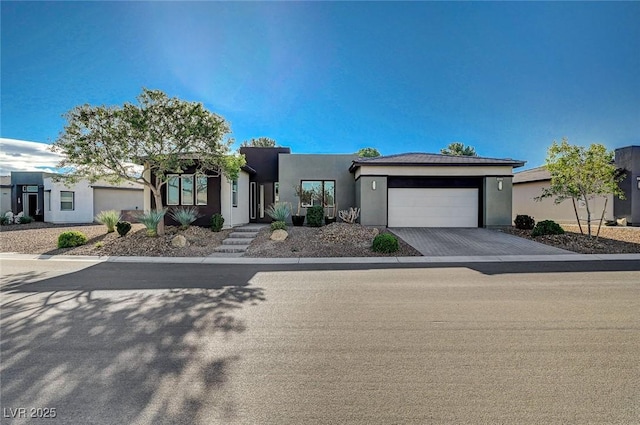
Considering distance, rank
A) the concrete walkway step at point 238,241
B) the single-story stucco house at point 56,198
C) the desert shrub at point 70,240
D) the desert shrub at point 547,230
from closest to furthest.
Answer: the concrete walkway step at point 238,241
the desert shrub at point 70,240
the desert shrub at point 547,230
the single-story stucco house at point 56,198

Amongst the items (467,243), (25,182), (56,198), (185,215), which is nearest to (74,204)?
(56,198)

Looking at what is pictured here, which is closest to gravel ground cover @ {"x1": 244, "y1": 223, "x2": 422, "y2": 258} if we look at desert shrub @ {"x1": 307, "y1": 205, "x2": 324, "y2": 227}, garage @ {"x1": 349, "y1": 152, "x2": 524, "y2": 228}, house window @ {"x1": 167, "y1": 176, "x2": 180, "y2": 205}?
desert shrub @ {"x1": 307, "y1": 205, "x2": 324, "y2": 227}

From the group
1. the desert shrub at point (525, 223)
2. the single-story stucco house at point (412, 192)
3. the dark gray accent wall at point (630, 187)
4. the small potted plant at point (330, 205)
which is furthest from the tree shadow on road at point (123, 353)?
the dark gray accent wall at point (630, 187)

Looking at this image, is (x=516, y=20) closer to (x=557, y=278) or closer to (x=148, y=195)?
(x=557, y=278)

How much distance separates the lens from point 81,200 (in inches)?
950

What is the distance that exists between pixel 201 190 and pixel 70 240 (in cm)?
560

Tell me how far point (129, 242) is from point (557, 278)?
1422cm

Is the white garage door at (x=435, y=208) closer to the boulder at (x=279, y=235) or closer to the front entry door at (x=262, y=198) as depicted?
the boulder at (x=279, y=235)

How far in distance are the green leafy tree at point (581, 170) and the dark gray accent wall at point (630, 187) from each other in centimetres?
847

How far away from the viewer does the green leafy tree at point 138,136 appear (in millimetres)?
11727

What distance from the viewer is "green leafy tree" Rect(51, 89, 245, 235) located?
1173 cm

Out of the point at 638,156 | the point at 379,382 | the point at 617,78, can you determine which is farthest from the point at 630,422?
the point at 638,156

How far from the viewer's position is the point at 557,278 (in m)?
7.42

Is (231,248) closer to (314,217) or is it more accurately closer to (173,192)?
(314,217)
